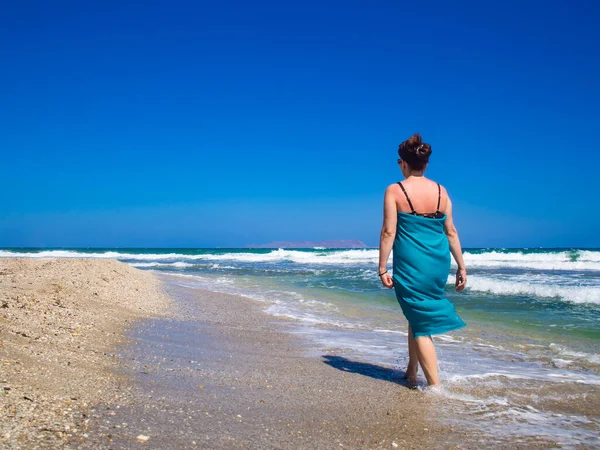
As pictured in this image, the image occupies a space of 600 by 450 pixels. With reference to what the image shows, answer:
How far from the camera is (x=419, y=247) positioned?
378 centimetres

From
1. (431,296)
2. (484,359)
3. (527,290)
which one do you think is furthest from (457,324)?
(527,290)

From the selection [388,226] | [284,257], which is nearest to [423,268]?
[388,226]

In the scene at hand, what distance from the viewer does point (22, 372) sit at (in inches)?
120

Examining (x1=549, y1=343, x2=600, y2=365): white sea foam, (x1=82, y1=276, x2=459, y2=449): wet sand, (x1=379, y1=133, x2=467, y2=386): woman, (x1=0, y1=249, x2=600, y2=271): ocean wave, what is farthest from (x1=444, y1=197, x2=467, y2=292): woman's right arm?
(x1=0, y1=249, x2=600, y2=271): ocean wave

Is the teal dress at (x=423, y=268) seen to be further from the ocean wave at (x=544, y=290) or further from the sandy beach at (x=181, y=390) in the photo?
the ocean wave at (x=544, y=290)

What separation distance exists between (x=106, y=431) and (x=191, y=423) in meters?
A: 0.46

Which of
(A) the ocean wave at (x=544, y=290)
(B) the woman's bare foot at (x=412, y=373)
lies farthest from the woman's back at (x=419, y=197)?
(A) the ocean wave at (x=544, y=290)

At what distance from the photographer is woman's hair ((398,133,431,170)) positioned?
3811 mm

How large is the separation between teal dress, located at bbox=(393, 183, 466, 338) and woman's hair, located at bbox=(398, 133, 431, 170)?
257 mm

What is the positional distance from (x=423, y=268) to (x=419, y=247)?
169mm

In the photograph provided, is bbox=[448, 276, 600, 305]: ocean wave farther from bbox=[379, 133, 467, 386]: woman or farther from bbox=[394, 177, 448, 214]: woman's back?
bbox=[394, 177, 448, 214]: woman's back

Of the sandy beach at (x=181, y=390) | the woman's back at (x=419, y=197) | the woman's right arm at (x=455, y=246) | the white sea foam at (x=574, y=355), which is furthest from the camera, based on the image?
the white sea foam at (x=574, y=355)

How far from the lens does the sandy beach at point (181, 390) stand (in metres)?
2.41

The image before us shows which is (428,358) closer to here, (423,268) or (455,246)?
(423,268)
